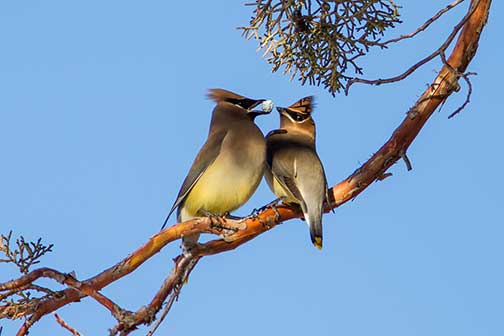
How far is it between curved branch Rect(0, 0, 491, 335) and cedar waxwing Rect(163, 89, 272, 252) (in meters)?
0.55

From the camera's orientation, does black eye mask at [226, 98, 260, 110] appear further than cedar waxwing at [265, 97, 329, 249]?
Yes

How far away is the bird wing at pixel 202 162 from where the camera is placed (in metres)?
4.50

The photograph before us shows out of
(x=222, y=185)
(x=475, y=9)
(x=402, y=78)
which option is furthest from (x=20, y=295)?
(x=475, y=9)

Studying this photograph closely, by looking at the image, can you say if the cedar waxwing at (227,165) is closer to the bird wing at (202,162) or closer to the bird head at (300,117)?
the bird wing at (202,162)

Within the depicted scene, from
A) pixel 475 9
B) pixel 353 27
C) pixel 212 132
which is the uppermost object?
pixel 212 132

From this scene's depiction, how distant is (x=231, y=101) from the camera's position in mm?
4844

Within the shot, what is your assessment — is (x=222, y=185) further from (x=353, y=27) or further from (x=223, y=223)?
(x=353, y=27)

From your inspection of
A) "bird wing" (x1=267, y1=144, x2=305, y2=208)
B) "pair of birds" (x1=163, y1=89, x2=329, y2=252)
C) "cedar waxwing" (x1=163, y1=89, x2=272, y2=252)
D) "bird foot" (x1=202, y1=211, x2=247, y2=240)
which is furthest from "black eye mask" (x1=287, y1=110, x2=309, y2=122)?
"bird foot" (x1=202, y1=211, x2=247, y2=240)

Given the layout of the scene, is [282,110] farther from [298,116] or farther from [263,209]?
[263,209]

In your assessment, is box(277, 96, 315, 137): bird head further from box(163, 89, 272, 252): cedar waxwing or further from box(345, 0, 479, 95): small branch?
box(345, 0, 479, 95): small branch

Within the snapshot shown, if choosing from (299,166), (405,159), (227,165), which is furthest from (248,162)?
(405,159)

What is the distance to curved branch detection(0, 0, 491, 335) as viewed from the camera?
361 centimetres

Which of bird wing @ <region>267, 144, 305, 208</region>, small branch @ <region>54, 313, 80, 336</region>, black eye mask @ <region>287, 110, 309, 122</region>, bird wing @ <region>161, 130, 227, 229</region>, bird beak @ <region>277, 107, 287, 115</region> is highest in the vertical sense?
bird beak @ <region>277, 107, 287, 115</region>

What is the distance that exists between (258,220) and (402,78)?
936 mm
